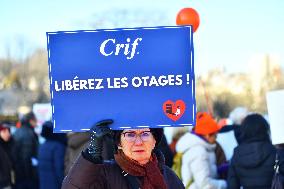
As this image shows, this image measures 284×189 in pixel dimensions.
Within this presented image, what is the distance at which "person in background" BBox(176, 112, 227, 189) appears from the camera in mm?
6531

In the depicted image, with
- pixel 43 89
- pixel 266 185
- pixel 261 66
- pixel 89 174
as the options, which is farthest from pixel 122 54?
pixel 261 66

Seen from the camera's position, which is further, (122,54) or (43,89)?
(43,89)

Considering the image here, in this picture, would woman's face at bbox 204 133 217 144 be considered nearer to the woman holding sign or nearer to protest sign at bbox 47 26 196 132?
the woman holding sign

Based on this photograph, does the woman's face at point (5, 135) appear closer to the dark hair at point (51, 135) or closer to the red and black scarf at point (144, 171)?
the dark hair at point (51, 135)

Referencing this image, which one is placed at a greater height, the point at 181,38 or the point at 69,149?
the point at 181,38

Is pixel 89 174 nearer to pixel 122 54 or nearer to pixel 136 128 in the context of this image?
pixel 136 128

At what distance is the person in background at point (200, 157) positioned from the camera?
6.53 m

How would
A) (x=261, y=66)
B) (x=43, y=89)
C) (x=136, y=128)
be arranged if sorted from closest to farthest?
1. (x=136, y=128)
2. (x=43, y=89)
3. (x=261, y=66)

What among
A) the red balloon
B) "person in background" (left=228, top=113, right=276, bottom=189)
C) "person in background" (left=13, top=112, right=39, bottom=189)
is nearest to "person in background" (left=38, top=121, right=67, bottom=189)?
"person in background" (left=13, top=112, right=39, bottom=189)

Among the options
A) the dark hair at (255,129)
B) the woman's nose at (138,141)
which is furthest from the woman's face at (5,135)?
the woman's nose at (138,141)

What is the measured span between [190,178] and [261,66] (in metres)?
84.1

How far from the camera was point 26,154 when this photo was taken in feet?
33.5

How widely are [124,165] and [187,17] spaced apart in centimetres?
216

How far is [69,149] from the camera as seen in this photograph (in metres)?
8.04
